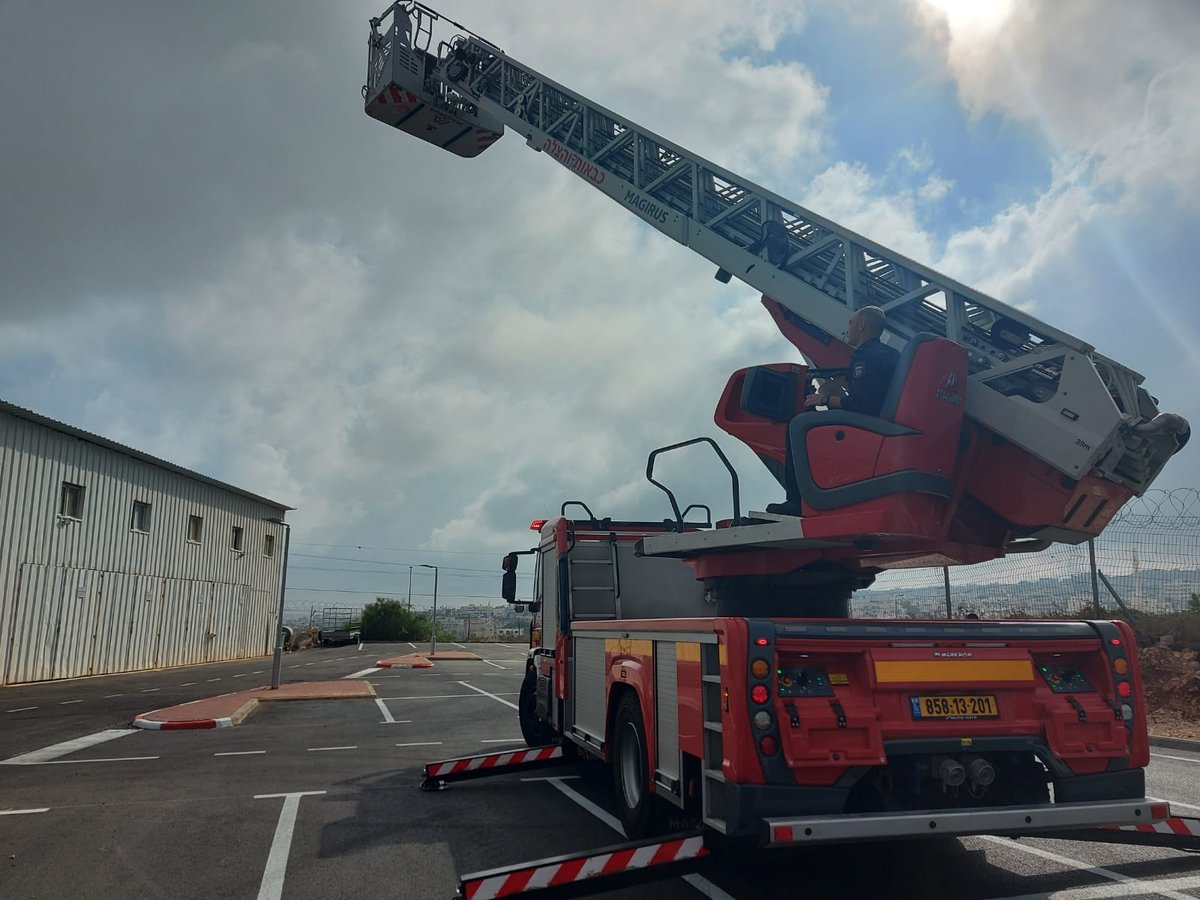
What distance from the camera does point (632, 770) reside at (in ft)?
18.8

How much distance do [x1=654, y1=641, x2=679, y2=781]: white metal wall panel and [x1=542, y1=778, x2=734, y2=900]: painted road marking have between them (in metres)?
0.76

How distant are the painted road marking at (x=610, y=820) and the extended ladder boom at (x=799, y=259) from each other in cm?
321

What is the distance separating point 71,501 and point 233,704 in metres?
12.1

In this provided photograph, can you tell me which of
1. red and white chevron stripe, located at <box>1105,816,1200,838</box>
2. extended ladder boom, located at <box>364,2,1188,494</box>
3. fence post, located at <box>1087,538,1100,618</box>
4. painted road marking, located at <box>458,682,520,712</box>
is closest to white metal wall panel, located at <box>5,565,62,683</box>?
painted road marking, located at <box>458,682,520,712</box>

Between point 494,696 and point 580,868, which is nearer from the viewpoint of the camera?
point 580,868

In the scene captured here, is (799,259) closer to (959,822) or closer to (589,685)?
(589,685)

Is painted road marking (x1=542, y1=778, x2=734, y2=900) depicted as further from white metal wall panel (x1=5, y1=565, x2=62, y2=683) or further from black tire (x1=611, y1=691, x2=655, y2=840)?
white metal wall panel (x1=5, y1=565, x2=62, y2=683)

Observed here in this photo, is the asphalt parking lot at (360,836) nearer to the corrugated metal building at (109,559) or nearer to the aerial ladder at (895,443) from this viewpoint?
the aerial ladder at (895,443)

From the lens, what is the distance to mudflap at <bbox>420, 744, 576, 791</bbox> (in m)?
7.61

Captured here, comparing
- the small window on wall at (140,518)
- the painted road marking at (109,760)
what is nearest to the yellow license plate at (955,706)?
the painted road marking at (109,760)

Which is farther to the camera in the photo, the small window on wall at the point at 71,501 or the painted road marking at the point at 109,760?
the small window on wall at the point at 71,501

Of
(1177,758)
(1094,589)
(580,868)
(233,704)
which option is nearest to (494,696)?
(233,704)

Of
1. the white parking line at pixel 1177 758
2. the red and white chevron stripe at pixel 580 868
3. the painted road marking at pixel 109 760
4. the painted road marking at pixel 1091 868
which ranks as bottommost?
the white parking line at pixel 1177 758

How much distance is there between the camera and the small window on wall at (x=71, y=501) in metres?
22.8
